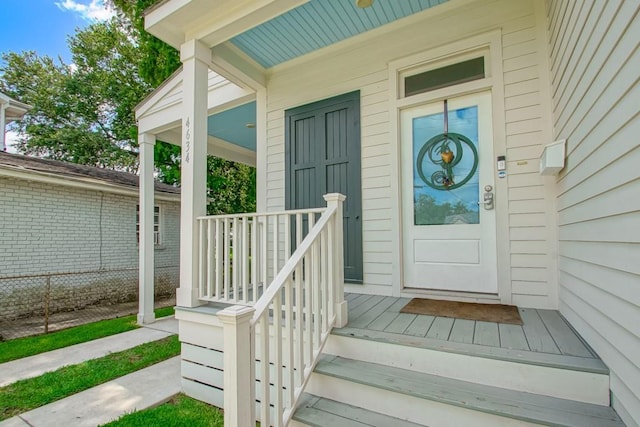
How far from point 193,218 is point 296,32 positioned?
2225 millimetres

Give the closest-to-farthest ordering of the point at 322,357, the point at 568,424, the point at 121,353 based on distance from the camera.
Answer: the point at 568,424 < the point at 322,357 < the point at 121,353

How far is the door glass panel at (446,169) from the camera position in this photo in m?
2.83

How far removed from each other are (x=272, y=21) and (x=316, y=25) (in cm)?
45

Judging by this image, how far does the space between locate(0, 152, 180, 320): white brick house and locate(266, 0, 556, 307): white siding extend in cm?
492

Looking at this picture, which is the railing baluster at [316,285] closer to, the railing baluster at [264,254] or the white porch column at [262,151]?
the railing baluster at [264,254]

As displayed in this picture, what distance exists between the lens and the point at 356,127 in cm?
332

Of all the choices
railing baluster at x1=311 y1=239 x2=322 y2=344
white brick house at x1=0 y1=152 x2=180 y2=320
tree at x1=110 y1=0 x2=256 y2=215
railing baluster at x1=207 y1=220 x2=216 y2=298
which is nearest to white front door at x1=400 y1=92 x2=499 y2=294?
railing baluster at x1=311 y1=239 x2=322 y2=344

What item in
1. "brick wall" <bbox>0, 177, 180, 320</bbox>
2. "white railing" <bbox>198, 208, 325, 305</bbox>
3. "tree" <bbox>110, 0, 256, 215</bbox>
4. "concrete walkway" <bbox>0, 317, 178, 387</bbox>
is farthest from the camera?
"tree" <bbox>110, 0, 256, 215</bbox>

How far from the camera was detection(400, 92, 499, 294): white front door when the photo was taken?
2746 millimetres

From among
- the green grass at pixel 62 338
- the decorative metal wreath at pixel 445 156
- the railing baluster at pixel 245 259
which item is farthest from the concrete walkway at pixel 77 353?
the decorative metal wreath at pixel 445 156

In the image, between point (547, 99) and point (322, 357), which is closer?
point (322, 357)

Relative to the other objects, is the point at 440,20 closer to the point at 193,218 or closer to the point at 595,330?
the point at 595,330

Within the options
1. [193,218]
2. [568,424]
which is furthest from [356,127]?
[568,424]

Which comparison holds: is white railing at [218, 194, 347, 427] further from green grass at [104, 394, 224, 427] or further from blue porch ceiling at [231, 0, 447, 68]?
blue porch ceiling at [231, 0, 447, 68]
